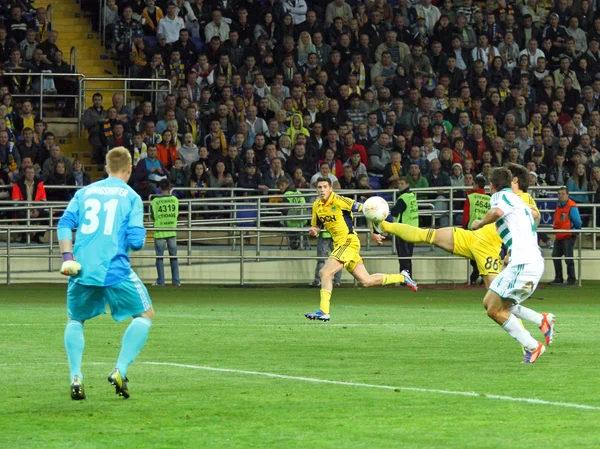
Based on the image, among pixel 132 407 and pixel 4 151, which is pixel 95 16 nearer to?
pixel 4 151

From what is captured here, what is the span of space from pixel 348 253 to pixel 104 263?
8138mm

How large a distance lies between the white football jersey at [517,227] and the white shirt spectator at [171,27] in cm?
1731

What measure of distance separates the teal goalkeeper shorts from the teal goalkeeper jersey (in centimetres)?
6

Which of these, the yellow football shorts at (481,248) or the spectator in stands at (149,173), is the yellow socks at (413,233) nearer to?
the yellow football shorts at (481,248)

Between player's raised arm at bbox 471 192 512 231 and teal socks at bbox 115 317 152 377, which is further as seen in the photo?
player's raised arm at bbox 471 192 512 231

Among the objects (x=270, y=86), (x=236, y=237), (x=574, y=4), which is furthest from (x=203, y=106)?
(x=574, y=4)

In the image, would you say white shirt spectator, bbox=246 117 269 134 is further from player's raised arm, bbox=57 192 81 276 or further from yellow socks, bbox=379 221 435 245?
player's raised arm, bbox=57 192 81 276

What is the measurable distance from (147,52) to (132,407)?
64.8 ft

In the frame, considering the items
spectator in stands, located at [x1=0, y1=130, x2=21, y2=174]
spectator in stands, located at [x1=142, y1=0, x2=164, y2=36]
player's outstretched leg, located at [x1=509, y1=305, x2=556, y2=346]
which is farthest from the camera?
spectator in stands, located at [x1=142, y1=0, x2=164, y2=36]

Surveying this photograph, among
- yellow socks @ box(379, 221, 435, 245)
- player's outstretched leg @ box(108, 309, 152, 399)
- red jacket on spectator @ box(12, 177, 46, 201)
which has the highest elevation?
red jacket on spectator @ box(12, 177, 46, 201)

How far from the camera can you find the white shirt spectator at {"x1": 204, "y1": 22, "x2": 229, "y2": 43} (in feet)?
91.5

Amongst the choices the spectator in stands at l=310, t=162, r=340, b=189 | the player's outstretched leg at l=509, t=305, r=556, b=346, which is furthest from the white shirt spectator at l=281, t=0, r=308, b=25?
the player's outstretched leg at l=509, t=305, r=556, b=346

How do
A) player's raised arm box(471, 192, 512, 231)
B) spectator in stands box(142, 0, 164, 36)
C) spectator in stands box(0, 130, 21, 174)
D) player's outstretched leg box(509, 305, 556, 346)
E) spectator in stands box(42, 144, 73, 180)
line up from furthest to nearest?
1. spectator in stands box(142, 0, 164, 36)
2. spectator in stands box(42, 144, 73, 180)
3. spectator in stands box(0, 130, 21, 174)
4. player's outstretched leg box(509, 305, 556, 346)
5. player's raised arm box(471, 192, 512, 231)

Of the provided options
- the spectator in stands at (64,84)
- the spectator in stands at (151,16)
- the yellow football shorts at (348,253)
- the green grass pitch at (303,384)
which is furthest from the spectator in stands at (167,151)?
the yellow football shorts at (348,253)
